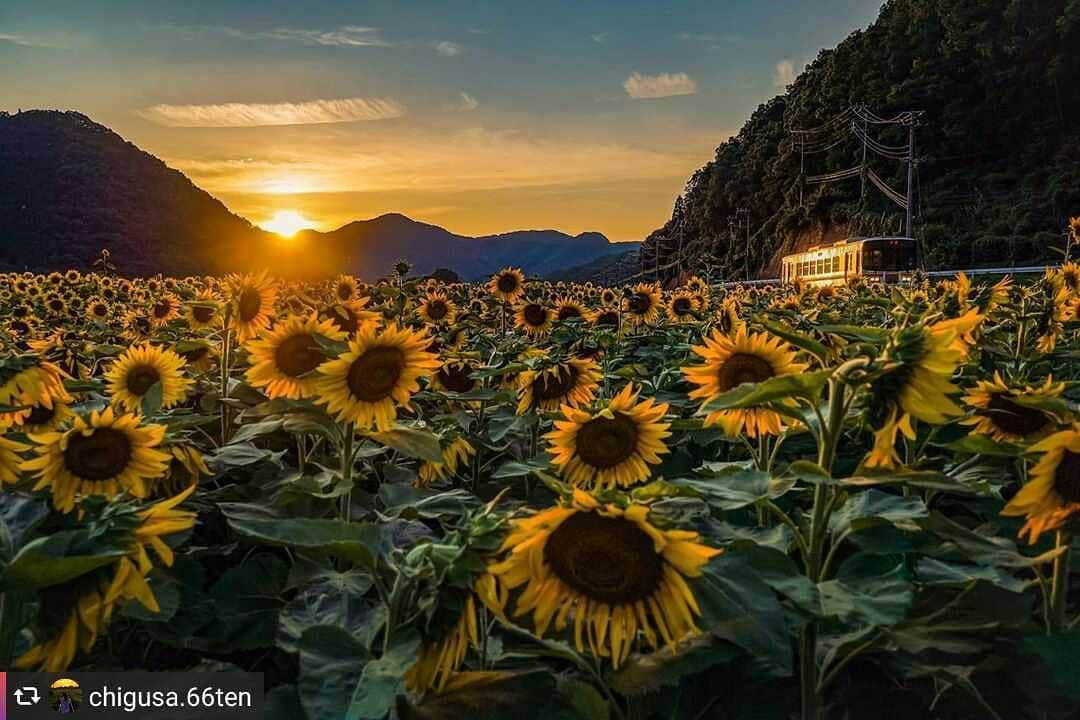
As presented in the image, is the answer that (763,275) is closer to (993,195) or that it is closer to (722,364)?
(993,195)

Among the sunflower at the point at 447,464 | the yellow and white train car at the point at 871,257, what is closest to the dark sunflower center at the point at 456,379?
the sunflower at the point at 447,464

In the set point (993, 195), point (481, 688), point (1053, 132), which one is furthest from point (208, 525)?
point (1053, 132)

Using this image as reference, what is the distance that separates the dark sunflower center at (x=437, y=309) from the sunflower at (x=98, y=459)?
4835 millimetres

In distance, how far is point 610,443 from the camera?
225cm

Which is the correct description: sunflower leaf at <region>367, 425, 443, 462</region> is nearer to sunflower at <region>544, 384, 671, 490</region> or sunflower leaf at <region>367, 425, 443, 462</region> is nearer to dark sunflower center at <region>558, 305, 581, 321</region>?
sunflower at <region>544, 384, 671, 490</region>

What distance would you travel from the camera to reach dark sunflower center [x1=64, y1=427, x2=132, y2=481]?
1.95 meters

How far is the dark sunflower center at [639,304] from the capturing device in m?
7.42

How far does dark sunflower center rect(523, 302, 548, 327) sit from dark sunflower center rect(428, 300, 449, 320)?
0.72 m

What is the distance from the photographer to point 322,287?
9.28 m

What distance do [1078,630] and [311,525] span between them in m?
1.37

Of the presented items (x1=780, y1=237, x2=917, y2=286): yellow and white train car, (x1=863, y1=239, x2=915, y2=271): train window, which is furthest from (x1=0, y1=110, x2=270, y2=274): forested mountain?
(x1=863, y1=239, x2=915, y2=271): train window

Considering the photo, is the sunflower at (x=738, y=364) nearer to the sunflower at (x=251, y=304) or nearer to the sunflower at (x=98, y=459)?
the sunflower at (x=98, y=459)

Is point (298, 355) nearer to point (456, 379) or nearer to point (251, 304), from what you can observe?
point (251, 304)

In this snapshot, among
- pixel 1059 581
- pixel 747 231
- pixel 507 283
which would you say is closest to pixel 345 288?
pixel 507 283
